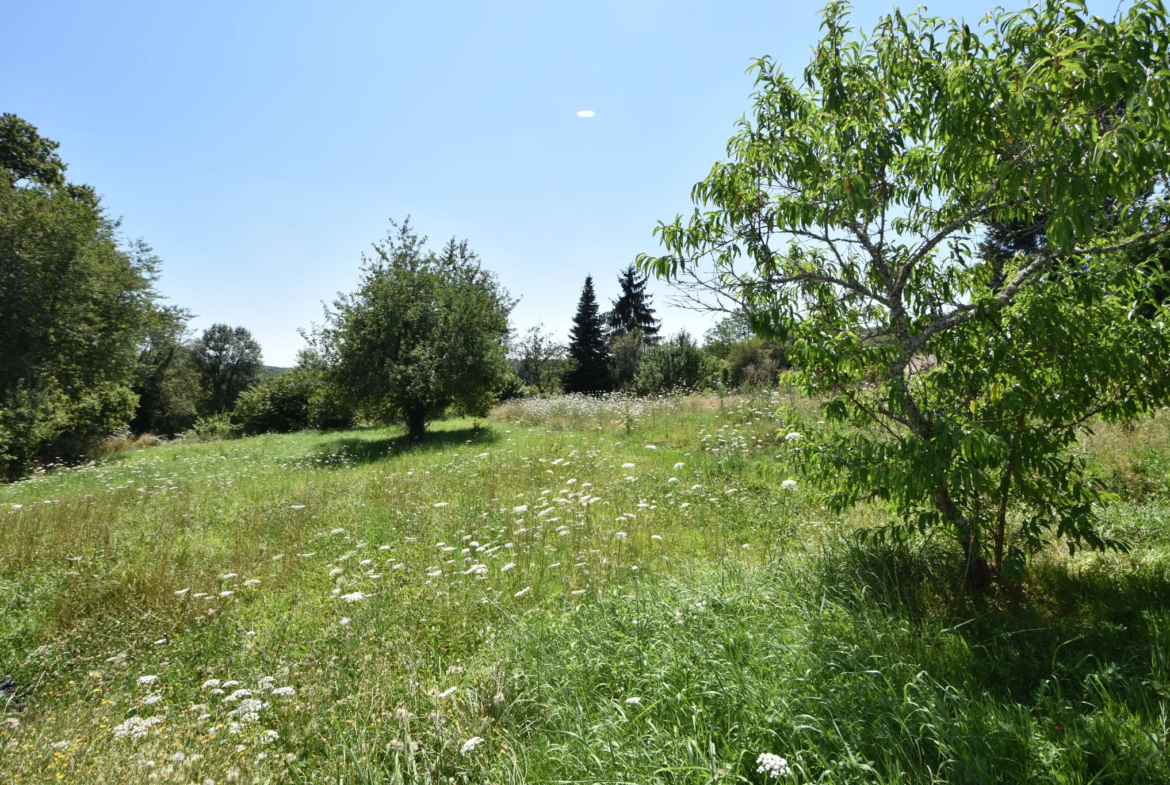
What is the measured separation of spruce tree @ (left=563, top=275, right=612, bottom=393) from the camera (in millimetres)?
41812

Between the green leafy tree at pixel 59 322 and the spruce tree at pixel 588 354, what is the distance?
2655 centimetres

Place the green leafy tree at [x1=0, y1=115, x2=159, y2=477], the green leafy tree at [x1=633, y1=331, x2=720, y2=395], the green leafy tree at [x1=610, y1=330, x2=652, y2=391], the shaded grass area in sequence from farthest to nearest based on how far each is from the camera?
1. the green leafy tree at [x1=610, y1=330, x2=652, y2=391]
2. the green leafy tree at [x1=633, y1=331, x2=720, y2=395]
3. the green leafy tree at [x1=0, y1=115, x2=159, y2=477]
4. the shaded grass area

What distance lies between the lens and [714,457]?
954 cm

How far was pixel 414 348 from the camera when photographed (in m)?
16.2

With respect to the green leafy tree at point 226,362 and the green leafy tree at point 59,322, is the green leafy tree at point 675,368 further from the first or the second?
the green leafy tree at point 226,362

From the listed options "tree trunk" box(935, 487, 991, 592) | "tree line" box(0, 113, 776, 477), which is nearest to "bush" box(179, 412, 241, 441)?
"tree line" box(0, 113, 776, 477)

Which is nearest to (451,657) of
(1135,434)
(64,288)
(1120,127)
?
(1120,127)

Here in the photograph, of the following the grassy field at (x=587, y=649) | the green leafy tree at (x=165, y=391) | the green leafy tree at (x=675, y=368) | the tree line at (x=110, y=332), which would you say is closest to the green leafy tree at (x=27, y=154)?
the tree line at (x=110, y=332)

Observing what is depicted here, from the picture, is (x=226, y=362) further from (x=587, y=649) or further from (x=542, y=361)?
(x=587, y=649)

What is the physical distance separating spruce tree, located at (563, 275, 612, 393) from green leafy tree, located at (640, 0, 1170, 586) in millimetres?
36638

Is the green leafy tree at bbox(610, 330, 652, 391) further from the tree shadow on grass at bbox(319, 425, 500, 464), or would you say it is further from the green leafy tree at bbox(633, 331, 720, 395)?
the tree shadow on grass at bbox(319, 425, 500, 464)

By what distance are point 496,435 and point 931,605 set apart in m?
13.3

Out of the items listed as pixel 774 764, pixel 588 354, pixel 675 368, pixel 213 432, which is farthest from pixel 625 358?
pixel 774 764

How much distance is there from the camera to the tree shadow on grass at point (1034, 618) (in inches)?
103
